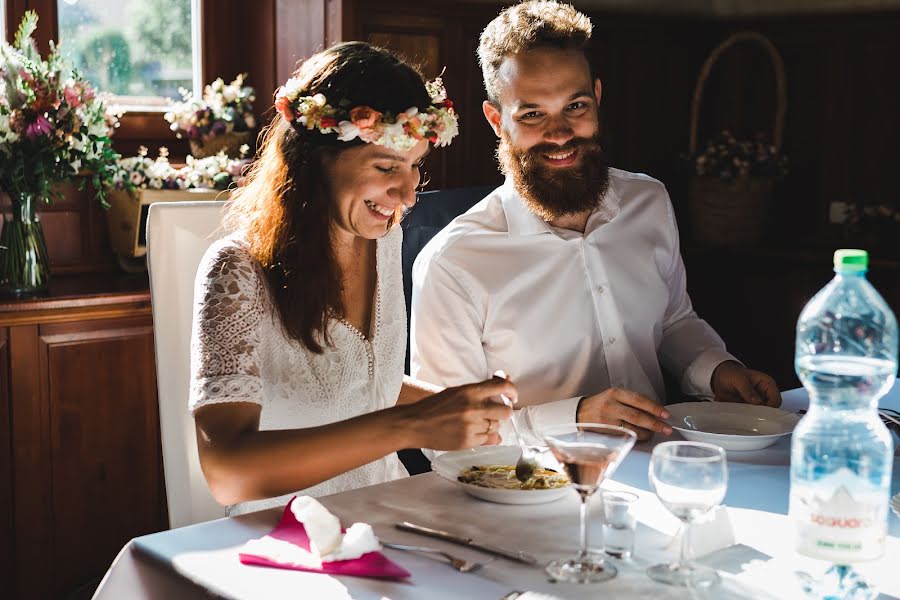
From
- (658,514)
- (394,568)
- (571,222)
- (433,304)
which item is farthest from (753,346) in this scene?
(394,568)

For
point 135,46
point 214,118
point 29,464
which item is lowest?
point 29,464

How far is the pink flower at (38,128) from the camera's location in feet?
9.27

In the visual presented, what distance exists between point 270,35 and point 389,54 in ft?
6.01

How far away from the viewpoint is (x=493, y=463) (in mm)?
1723

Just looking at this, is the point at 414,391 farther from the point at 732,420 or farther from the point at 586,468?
the point at 586,468

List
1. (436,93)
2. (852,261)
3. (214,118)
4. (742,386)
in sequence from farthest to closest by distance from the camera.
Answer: (214,118), (742,386), (436,93), (852,261)

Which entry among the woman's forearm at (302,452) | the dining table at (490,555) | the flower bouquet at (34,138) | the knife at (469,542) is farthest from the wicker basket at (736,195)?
the knife at (469,542)

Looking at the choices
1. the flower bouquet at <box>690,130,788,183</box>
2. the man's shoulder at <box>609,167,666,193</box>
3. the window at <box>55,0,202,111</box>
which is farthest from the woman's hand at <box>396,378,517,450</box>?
the flower bouquet at <box>690,130,788,183</box>

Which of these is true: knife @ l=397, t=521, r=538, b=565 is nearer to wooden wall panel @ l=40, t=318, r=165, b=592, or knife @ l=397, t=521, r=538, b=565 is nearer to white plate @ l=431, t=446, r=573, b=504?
white plate @ l=431, t=446, r=573, b=504

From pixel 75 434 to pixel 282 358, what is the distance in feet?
4.58

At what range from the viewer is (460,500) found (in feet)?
5.14

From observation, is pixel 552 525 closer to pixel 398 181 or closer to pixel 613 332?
pixel 398 181

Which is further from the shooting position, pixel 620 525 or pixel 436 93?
pixel 436 93

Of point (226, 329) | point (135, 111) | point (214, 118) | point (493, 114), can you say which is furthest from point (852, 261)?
point (135, 111)
